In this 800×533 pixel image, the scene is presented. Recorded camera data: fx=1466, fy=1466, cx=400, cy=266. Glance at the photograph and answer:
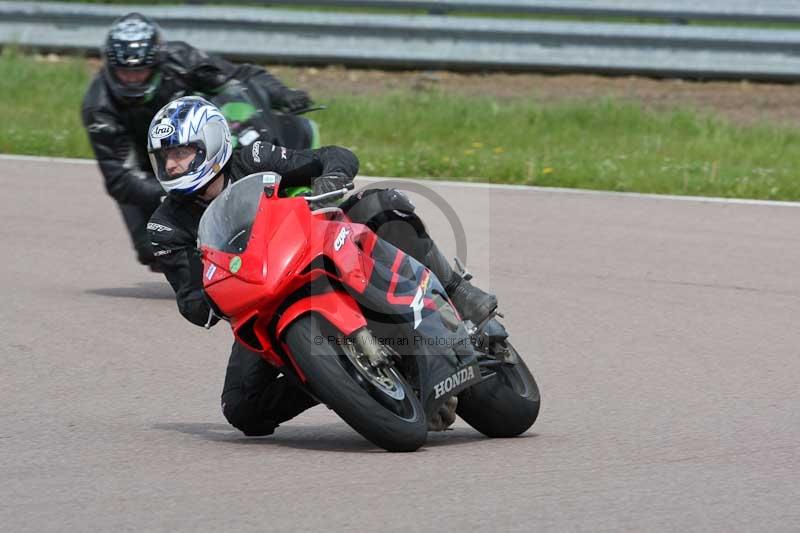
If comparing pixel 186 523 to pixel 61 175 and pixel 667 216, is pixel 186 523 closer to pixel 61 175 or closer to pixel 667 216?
pixel 667 216

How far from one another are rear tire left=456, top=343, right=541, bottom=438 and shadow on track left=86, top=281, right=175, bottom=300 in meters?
3.68

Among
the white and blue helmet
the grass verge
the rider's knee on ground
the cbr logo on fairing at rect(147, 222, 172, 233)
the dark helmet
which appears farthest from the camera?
the grass verge

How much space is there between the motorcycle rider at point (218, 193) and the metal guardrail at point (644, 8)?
8971 millimetres

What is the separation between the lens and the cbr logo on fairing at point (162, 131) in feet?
17.4

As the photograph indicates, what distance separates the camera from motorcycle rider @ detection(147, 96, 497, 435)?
530 centimetres

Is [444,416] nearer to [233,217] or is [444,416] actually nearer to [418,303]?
[418,303]

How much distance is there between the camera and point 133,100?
843 centimetres

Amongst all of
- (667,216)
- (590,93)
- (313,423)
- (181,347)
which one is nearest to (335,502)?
(313,423)

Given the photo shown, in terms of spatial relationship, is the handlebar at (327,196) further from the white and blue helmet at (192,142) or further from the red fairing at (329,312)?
the white and blue helmet at (192,142)

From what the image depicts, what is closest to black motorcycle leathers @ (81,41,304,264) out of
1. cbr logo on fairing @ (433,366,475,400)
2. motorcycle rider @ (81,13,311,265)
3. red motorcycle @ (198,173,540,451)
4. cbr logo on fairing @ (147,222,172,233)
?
motorcycle rider @ (81,13,311,265)

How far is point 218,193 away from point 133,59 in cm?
310

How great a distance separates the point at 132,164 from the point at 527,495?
4.71 meters

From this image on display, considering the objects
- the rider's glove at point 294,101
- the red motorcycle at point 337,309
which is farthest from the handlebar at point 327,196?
the rider's glove at point 294,101

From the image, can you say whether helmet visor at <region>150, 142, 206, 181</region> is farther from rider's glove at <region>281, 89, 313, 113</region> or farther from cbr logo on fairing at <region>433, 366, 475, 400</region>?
rider's glove at <region>281, 89, 313, 113</region>
